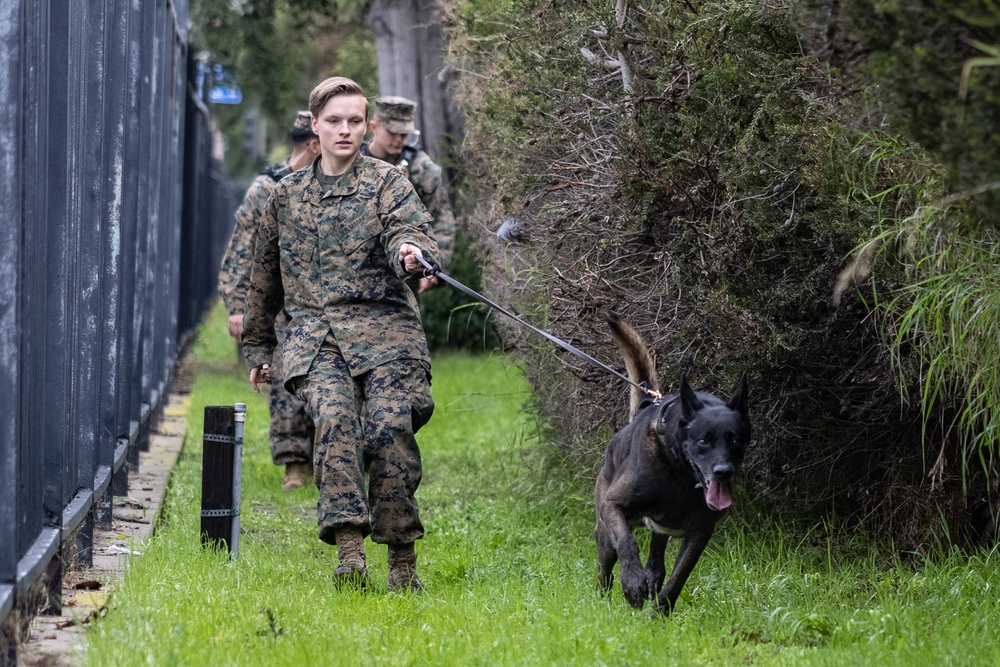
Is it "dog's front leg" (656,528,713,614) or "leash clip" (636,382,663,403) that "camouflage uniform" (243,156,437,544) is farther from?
"dog's front leg" (656,528,713,614)

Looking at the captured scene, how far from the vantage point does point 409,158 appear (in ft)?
29.6

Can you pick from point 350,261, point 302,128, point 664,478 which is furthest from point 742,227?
point 302,128

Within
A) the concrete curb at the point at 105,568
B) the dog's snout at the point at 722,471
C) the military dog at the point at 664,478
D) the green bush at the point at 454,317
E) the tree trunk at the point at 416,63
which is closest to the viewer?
the concrete curb at the point at 105,568

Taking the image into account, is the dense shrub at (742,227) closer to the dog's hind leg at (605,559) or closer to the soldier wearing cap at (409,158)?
the dog's hind leg at (605,559)

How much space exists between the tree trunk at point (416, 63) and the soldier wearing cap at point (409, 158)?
6028 mm

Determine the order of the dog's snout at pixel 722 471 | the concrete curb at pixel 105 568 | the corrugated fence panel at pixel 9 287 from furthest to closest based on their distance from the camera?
the dog's snout at pixel 722 471
the concrete curb at pixel 105 568
the corrugated fence panel at pixel 9 287

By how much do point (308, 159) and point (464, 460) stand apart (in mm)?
2593

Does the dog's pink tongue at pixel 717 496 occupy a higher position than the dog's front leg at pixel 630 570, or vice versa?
the dog's pink tongue at pixel 717 496

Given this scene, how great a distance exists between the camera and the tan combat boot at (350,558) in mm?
5664

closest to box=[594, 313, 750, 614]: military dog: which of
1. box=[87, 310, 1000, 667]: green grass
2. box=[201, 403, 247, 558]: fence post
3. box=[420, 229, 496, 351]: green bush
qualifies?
box=[87, 310, 1000, 667]: green grass

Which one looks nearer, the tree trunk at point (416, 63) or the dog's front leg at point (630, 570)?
the dog's front leg at point (630, 570)

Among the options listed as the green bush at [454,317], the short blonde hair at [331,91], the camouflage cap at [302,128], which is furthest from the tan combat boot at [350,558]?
the green bush at [454,317]

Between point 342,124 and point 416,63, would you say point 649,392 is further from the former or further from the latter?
point 416,63

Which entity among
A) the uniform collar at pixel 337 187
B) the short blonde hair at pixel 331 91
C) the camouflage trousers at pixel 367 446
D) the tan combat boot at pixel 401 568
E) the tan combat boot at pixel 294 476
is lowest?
the tan combat boot at pixel 294 476
